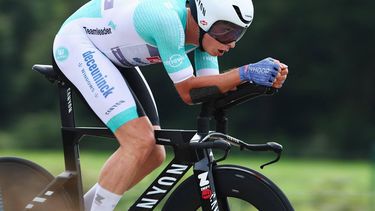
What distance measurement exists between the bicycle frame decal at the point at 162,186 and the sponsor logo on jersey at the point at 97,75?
616 millimetres

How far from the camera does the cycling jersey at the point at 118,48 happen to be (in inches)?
242

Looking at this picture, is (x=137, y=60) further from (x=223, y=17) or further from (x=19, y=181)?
(x=19, y=181)

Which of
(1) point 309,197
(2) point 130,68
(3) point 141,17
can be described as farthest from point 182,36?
(1) point 309,197

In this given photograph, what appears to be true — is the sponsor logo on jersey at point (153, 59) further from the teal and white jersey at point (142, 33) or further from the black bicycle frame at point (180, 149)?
the black bicycle frame at point (180, 149)

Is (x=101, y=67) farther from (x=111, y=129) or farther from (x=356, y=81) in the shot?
(x=356, y=81)

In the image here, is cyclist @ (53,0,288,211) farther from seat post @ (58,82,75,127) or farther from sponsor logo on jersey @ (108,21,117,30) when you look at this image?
seat post @ (58,82,75,127)

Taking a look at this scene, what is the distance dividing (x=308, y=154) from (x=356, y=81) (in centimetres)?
605

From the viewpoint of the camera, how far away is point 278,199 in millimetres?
6109

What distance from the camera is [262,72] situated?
595 centimetres

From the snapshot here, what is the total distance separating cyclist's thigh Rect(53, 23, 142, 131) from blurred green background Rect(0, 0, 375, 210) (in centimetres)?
3658

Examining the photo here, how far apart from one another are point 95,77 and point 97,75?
0.7 inches

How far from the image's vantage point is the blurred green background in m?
44.1

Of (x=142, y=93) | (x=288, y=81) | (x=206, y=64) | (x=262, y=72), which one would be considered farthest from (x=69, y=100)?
(x=288, y=81)

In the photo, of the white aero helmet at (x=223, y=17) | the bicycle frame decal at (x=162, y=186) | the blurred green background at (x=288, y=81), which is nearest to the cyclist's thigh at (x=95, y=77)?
the bicycle frame decal at (x=162, y=186)
